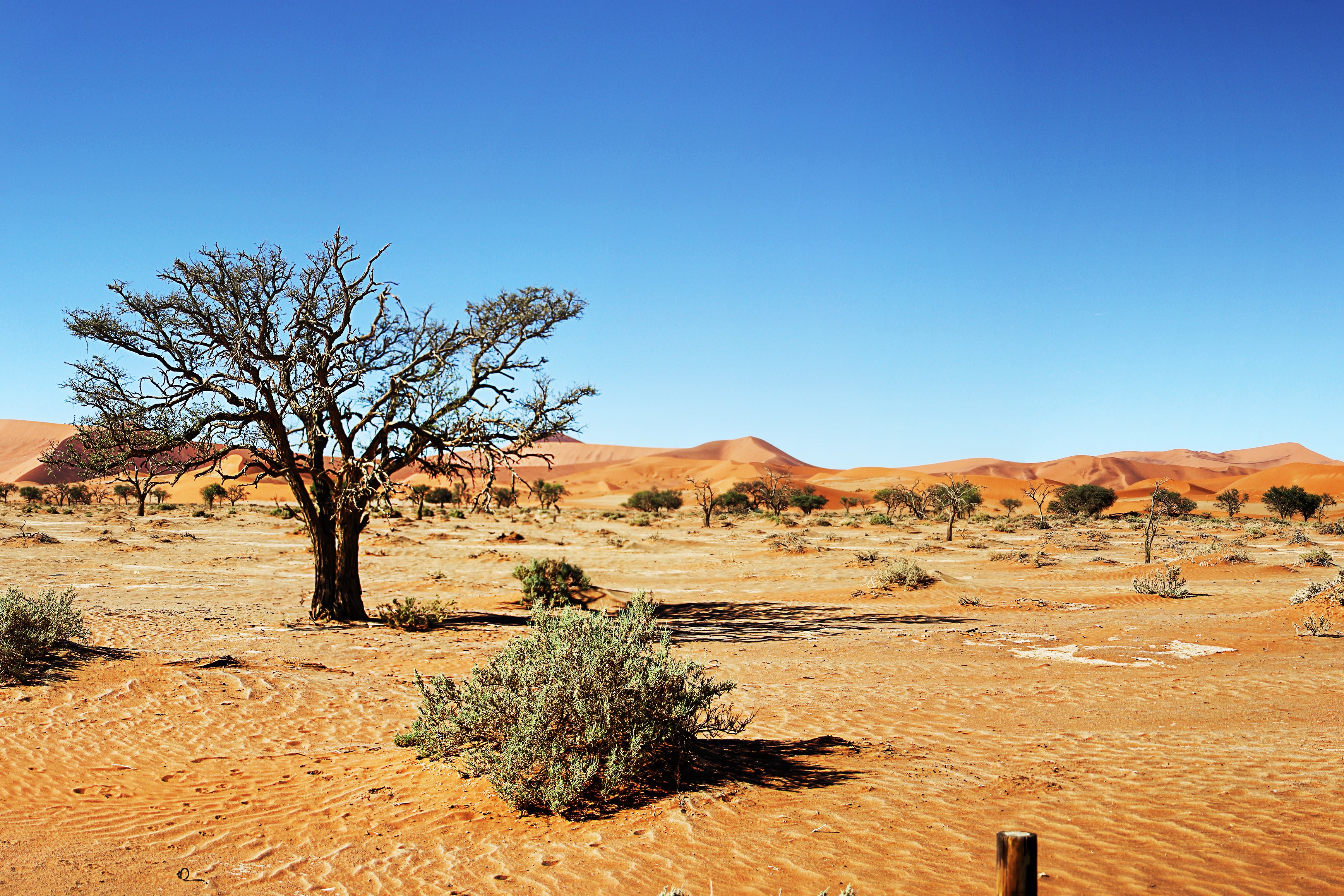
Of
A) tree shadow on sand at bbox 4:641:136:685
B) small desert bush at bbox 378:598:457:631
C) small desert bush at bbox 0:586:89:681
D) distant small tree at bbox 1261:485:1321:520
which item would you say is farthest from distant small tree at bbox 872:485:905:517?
small desert bush at bbox 0:586:89:681

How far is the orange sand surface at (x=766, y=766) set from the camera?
496 centimetres

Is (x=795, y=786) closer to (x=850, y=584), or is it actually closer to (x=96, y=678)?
(x=96, y=678)

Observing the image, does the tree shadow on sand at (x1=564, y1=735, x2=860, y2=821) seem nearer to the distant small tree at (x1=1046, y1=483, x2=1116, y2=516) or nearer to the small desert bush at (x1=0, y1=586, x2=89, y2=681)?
the small desert bush at (x1=0, y1=586, x2=89, y2=681)

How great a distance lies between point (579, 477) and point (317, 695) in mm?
142286

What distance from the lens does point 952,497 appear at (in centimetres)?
4175

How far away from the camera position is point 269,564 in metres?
27.3

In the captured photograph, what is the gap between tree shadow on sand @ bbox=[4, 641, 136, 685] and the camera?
9.27 m

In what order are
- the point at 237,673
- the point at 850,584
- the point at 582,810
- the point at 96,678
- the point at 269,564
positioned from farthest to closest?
the point at 269,564, the point at 850,584, the point at 237,673, the point at 96,678, the point at 582,810

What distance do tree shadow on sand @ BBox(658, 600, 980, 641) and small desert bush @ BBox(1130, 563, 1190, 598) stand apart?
563 centimetres

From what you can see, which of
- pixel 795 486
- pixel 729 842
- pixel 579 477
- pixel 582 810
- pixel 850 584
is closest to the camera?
pixel 729 842

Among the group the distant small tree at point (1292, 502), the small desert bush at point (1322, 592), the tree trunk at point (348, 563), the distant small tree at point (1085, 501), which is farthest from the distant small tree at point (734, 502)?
the tree trunk at point (348, 563)

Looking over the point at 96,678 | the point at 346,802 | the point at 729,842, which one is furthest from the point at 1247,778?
the point at 96,678

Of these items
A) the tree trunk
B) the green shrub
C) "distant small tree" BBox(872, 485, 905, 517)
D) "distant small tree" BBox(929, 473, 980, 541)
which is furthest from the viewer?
"distant small tree" BBox(872, 485, 905, 517)

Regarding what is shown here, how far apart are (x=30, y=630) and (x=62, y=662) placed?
59 centimetres
